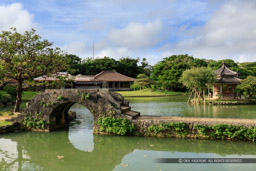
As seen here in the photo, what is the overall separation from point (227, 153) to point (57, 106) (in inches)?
349

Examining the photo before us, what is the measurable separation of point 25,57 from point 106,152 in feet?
32.0

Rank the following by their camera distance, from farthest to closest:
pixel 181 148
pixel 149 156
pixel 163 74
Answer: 1. pixel 163 74
2. pixel 181 148
3. pixel 149 156

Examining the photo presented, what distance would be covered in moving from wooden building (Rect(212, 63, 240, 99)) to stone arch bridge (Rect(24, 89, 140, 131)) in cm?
2413

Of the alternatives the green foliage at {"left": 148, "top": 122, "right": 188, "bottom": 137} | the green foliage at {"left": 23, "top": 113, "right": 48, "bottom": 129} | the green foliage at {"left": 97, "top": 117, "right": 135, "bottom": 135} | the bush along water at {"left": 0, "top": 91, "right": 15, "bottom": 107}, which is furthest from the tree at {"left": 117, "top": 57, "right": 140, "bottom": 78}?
the green foliage at {"left": 148, "top": 122, "right": 188, "bottom": 137}

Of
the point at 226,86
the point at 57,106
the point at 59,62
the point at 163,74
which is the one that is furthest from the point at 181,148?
the point at 163,74

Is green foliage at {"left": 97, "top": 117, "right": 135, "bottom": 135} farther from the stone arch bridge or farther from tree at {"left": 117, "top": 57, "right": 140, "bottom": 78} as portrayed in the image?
tree at {"left": 117, "top": 57, "right": 140, "bottom": 78}

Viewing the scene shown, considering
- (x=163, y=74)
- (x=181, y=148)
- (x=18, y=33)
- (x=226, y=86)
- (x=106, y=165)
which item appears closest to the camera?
(x=106, y=165)

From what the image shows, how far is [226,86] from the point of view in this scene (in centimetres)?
3334

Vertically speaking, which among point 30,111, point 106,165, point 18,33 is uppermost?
point 18,33

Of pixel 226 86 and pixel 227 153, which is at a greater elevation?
pixel 226 86

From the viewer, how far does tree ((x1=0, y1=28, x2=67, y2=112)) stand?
48.5 ft

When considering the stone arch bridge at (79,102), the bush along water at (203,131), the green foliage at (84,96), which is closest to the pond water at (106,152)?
the bush along water at (203,131)

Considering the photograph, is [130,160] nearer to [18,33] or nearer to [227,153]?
[227,153]

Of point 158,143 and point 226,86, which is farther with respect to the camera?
point 226,86
